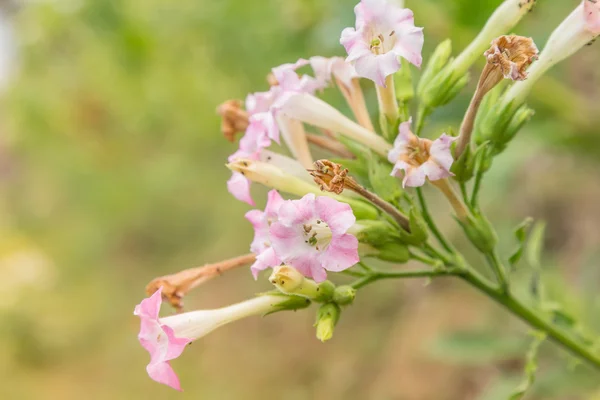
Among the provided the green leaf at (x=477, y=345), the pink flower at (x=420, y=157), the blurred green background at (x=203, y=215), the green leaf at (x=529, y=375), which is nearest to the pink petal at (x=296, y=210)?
the pink flower at (x=420, y=157)

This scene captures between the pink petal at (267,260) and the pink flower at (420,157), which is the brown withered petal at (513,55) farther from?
the pink petal at (267,260)

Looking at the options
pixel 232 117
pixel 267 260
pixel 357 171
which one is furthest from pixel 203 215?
pixel 267 260

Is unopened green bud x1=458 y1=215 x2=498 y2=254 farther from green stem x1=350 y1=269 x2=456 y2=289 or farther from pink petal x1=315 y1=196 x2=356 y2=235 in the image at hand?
pink petal x1=315 y1=196 x2=356 y2=235

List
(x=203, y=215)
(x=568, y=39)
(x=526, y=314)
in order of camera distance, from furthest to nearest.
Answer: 1. (x=203, y=215)
2. (x=526, y=314)
3. (x=568, y=39)

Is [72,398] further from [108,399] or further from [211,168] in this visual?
[211,168]

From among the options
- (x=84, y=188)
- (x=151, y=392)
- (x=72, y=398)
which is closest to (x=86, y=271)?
(x=84, y=188)

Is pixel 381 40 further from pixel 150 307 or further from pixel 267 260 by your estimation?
pixel 150 307

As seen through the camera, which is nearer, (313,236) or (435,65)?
(313,236)
